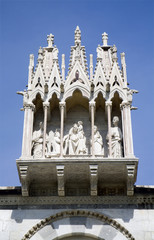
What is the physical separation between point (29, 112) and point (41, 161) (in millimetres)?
1807

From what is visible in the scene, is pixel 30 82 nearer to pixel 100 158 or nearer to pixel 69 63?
pixel 69 63

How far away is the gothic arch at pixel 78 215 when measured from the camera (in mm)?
12867

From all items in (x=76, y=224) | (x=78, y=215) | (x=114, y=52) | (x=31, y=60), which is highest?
(x=114, y=52)

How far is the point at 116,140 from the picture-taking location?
47.3 ft

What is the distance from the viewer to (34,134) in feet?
48.1

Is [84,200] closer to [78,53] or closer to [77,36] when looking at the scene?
[78,53]

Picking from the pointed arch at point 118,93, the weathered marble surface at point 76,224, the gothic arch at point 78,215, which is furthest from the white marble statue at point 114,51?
the gothic arch at point 78,215

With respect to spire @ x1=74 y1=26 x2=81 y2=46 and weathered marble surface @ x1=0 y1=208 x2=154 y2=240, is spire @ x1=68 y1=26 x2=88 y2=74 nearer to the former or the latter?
spire @ x1=74 y1=26 x2=81 y2=46

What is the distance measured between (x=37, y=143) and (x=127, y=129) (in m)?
2.27

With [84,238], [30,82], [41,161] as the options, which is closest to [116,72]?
[30,82]

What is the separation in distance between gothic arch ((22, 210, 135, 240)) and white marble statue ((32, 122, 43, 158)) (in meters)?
1.65

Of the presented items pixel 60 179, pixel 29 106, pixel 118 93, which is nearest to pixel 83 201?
pixel 60 179

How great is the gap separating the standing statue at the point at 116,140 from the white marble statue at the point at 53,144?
1.27m

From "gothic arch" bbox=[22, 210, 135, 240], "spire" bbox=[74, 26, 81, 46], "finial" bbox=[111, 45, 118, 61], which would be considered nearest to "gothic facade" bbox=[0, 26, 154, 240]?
"gothic arch" bbox=[22, 210, 135, 240]
